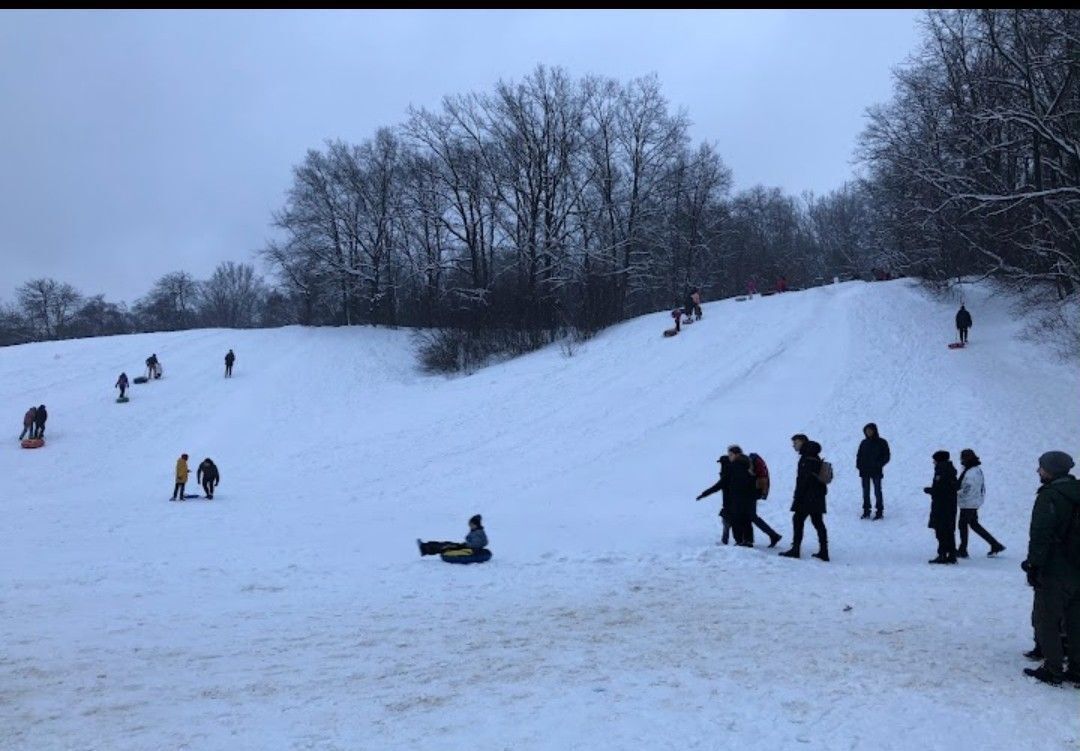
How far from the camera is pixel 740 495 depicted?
12.8 m

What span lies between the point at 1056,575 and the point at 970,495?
6364 millimetres

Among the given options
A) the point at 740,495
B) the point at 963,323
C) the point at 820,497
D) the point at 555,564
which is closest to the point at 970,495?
the point at 820,497

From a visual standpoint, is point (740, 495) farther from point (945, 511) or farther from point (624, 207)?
point (624, 207)

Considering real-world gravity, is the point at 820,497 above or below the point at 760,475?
below

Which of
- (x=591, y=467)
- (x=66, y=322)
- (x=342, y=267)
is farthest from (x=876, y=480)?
(x=66, y=322)

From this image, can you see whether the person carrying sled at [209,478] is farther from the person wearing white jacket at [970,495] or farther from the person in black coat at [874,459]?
the person wearing white jacket at [970,495]

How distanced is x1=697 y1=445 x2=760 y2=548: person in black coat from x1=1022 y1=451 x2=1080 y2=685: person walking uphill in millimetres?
6440

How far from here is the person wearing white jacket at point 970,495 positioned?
39.7 ft

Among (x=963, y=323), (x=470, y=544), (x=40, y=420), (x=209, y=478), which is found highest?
(x=963, y=323)

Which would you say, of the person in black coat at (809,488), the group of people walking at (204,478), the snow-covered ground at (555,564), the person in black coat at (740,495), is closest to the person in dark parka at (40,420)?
the snow-covered ground at (555,564)

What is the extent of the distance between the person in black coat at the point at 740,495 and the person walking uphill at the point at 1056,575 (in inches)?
254

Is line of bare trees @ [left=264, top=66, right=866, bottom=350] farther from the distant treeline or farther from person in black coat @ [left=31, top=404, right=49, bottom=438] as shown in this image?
person in black coat @ [left=31, top=404, right=49, bottom=438]

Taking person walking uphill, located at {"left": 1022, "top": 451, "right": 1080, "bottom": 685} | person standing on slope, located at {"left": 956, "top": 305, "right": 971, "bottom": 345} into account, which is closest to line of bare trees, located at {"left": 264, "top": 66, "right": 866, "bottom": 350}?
person standing on slope, located at {"left": 956, "top": 305, "right": 971, "bottom": 345}

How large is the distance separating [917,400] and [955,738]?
20528mm
